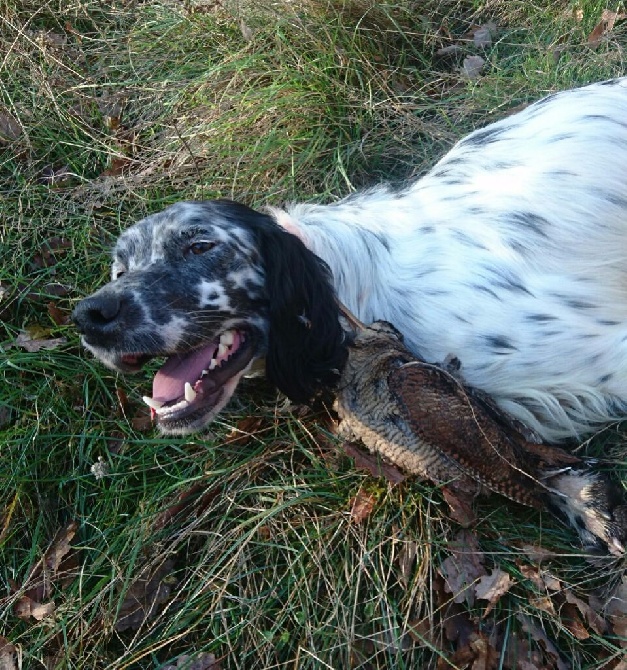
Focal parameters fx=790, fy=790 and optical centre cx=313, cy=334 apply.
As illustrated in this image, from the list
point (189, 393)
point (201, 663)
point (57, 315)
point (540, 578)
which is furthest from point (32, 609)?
point (540, 578)

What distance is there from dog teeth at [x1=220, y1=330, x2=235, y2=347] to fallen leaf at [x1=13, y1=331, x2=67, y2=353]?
1185 mm

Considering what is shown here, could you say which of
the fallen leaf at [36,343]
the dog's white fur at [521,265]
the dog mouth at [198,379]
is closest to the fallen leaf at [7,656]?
the dog mouth at [198,379]

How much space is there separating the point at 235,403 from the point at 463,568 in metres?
1.27

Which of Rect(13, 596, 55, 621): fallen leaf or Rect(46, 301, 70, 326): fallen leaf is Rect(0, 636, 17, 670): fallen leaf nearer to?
Rect(13, 596, 55, 621): fallen leaf

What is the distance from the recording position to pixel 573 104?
3.69 metres

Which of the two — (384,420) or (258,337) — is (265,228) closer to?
(258,337)

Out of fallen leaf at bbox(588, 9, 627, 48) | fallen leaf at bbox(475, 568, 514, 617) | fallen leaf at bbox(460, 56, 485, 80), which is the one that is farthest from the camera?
fallen leaf at bbox(460, 56, 485, 80)

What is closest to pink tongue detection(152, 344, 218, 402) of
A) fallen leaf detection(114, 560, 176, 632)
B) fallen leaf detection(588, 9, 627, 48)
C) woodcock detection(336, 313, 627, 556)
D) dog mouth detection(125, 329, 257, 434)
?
dog mouth detection(125, 329, 257, 434)

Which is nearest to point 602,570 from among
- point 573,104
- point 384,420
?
point 384,420

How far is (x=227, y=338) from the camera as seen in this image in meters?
3.08

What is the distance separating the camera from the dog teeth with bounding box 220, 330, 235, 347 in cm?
306

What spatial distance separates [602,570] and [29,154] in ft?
12.9

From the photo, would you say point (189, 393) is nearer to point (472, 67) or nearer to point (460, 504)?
point (460, 504)

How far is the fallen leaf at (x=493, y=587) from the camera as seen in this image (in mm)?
2799
